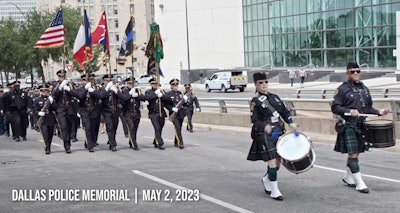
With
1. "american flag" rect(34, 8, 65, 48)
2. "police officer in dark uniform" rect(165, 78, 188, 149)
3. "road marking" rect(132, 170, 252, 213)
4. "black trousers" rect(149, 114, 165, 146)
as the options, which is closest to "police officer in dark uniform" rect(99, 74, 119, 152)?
"black trousers" rect(149, 114, 165, 146)

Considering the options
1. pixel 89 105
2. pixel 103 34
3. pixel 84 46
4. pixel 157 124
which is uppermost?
pixel 103 34

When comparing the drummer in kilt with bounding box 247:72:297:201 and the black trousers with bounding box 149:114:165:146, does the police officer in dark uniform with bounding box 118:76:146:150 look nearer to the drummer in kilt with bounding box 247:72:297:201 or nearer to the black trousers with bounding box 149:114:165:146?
the black trousers with bounding box 149:114:165:146

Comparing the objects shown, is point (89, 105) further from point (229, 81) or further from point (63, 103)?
point (229, 81)

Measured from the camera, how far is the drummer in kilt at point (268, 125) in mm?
8836

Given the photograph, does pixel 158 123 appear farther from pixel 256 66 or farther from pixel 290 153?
pixel 256 66

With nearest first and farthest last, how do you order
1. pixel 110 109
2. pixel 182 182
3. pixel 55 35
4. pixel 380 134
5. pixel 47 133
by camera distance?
pixel 380 134
pixel 182 182
pixel 47 133
pixel 110 109
pixel 55 35

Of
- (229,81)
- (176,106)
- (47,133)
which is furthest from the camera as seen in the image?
(229,81)

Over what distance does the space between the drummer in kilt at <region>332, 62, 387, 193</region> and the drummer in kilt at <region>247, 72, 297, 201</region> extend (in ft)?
3.04

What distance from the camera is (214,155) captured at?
554 inches

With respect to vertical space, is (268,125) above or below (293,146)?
above

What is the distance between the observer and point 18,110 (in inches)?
811

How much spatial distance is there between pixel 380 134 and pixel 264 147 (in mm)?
1801

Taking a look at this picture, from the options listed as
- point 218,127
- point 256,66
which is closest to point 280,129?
point 218,127

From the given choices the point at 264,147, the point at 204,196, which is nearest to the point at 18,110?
the point at 204,196
